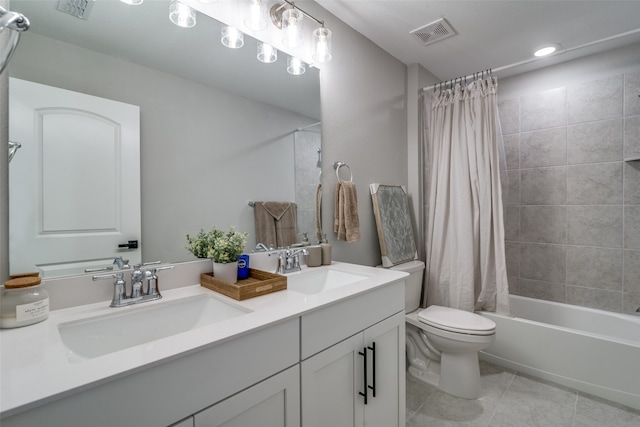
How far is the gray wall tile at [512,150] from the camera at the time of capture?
2635mm

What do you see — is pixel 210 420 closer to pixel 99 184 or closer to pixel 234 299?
pixel 234 299

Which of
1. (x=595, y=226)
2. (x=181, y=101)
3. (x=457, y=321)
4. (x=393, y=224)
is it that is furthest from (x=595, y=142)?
(x=181, y=101)

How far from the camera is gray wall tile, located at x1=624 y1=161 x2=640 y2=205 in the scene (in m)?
2.10

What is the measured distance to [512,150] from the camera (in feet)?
8.73

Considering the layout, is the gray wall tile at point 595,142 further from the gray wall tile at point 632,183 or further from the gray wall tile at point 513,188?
the gray wall tile at point 513,188

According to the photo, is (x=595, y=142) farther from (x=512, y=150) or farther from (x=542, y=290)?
(x=542, y=290)

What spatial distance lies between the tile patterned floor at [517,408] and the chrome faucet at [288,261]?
107 centimetres

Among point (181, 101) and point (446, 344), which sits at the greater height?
point (181, 101)

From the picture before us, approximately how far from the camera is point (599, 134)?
2.24 m

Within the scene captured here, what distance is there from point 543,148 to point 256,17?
2.55 metres

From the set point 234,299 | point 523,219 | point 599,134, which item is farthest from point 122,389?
point 599,134

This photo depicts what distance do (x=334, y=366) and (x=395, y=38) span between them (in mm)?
2162

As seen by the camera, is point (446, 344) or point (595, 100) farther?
point (595, 100)

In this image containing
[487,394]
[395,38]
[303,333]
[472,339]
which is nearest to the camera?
[303,333]
